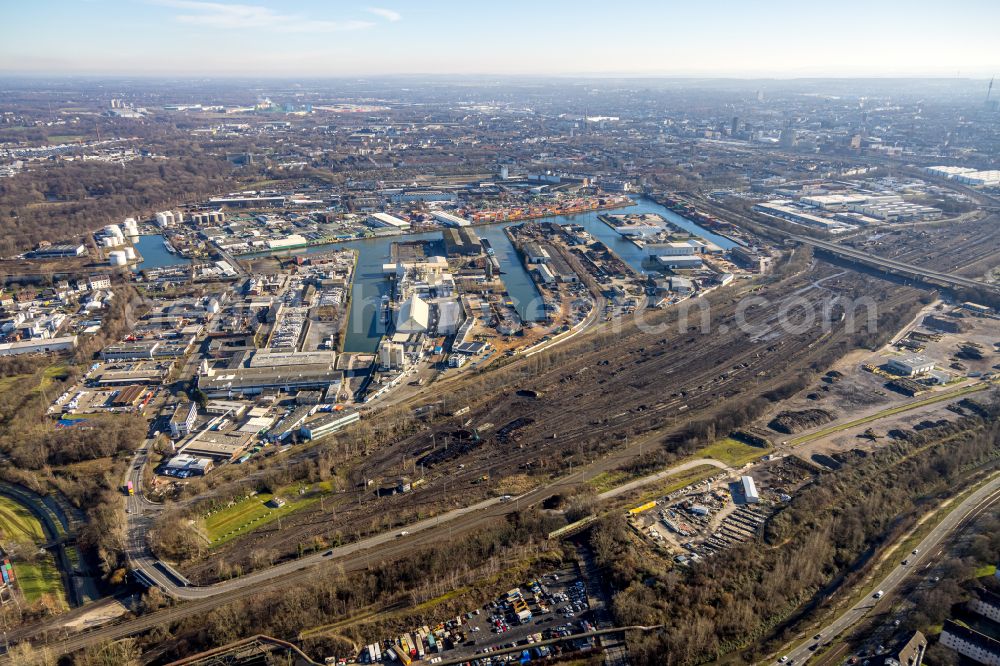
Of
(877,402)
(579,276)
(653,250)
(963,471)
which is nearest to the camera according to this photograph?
(963,471)

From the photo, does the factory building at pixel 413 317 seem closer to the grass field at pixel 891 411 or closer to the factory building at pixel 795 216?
the grass field at pixel 891 411

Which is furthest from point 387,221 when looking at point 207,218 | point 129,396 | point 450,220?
point 129,396

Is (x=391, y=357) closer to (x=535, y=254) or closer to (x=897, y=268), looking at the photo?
(x=535, y=254)

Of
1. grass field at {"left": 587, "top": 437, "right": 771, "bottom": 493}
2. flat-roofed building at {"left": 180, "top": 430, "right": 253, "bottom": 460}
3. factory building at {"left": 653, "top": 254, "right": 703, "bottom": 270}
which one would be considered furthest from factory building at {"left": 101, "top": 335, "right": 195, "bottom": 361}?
factory building at {"left": 653, "top": 254, "right": 703, "bottom": 270}

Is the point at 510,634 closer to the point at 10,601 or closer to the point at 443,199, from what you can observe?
the point at 10,601

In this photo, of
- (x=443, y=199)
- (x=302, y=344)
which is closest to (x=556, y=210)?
(x=443, y=199)

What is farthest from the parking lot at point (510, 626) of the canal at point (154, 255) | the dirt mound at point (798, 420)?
the canal at point (154, 255)
